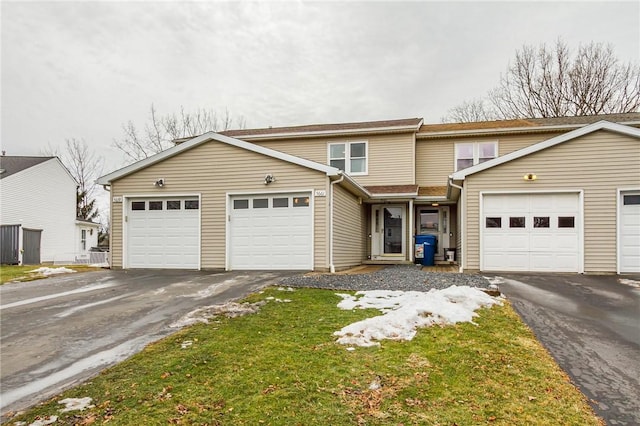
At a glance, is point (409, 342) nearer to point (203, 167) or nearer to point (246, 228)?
point (246, 228)

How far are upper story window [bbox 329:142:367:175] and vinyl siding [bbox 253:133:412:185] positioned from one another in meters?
0.17

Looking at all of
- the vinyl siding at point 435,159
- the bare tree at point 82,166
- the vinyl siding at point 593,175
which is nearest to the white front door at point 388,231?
the vinyl siding at point 435,159

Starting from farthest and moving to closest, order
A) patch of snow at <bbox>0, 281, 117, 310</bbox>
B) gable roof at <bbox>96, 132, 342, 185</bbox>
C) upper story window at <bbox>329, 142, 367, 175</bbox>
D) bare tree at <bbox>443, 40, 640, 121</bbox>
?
A: 1. bare tree at <bbox>443, 40, 640, 121</bbox>
2. upper story window at <bbox>329, 142, 367, 175</bbox>
3. gable roof at <bbox>96, 132, 342, 185</bbox>
4. patch of snow at <bbox>0, 281, 117, 310</bbox>

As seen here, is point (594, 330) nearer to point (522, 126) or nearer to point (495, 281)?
point (495, 281)

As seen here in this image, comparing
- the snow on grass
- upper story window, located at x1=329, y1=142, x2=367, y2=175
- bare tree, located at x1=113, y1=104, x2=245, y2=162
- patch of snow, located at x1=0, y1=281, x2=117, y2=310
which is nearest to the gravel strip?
the snow on grass

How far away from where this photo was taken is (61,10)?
12500 mm

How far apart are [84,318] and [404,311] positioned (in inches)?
196

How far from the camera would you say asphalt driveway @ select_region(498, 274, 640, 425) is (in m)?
3.23

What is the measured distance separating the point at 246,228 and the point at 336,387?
8.76 m

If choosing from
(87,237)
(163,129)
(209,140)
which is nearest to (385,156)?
(209,140)

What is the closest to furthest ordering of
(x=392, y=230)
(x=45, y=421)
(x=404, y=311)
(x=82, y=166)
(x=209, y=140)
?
1. (x=45, y=421)
2. (x=404, y=311)
3. (x=209, y=140)
4. (x=392, y=230)
5. (x=82, y=166)

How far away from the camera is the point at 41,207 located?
2377 cm

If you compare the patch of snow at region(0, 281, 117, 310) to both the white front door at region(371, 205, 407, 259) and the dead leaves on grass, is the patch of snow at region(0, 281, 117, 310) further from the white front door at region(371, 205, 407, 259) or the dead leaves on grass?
the white front door at region(371, 205, 407, 259)

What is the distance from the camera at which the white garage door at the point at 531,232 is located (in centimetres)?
1048
